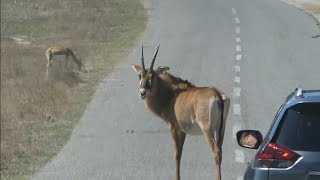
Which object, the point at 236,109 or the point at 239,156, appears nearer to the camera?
the point at 239,156

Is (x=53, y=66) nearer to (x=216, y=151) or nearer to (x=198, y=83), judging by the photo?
(x=198, y=83)

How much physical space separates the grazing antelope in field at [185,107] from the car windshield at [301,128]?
175 inches

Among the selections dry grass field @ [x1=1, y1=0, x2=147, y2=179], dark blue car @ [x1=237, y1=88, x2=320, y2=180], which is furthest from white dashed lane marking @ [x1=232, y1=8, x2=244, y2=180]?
dark blue car @ [x1=237, y1=88, x2=320, y2=180]

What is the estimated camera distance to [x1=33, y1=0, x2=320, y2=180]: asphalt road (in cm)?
1191

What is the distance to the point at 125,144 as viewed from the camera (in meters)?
13.4

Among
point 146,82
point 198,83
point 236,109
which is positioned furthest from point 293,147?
point 198,83

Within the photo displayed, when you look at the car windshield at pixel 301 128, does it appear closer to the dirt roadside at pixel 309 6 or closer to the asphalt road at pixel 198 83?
the asphalt road at pixel 198 83

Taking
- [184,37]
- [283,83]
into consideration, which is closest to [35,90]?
[283,83]

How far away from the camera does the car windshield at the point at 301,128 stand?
18.2ft

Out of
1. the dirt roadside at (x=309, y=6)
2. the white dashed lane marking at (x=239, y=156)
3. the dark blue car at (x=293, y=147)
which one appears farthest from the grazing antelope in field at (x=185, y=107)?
the dirt roadside at (x=309, y=6)

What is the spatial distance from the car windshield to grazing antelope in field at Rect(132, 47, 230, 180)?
4.46 meters

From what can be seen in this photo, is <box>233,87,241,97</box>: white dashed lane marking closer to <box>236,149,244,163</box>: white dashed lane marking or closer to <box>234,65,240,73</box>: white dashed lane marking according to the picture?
<box>234,65,240,73</box>: white dashed lane marking

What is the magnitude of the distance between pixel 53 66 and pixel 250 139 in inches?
672

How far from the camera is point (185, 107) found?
10.7 metres
